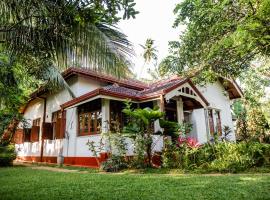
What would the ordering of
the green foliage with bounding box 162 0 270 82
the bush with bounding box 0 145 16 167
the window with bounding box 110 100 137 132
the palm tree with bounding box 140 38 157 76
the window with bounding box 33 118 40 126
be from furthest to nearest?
the palm tree with bounding box 140 38 157 76 → the window with bounding box 33 118 40 126 → the bush with bounding box 0 145 16 167 → the window with bounding box 110 100 137 132 → the green foliage with bounding box 162 0 270 82

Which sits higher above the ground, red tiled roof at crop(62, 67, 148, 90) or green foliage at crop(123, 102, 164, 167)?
red tiled roof at crop(62, 67, 148, 90)

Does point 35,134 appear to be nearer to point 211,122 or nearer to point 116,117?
point 116,117

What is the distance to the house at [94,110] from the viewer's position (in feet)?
38.8

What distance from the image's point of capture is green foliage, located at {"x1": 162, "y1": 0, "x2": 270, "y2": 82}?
390cm

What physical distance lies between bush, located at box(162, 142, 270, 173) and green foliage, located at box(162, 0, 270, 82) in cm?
291

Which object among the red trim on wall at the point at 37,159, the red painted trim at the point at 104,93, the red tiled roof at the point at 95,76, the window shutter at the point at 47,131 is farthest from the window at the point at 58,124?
the red tiled roof at the point at 95,76

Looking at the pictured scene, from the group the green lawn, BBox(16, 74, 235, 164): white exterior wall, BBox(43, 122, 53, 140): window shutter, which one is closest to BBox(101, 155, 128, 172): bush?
BBox(16, 74, 235, 164): white exterior wall

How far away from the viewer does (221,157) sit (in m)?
9.09

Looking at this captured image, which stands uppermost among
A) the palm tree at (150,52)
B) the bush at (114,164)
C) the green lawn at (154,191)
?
the palm tree at (150,52)

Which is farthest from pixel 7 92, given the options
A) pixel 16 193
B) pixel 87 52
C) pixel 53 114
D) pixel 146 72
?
pixel 146 72

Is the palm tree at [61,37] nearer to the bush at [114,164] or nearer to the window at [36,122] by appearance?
the bush at [114,164]

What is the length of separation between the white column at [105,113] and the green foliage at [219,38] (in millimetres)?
3493

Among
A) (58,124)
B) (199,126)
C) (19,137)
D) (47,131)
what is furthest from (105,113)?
(19,137)

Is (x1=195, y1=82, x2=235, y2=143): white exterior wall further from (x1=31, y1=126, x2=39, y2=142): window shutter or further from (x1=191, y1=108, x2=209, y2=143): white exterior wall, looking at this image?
(x1=31, y1=126, x2=39, y2=142): window shutter
